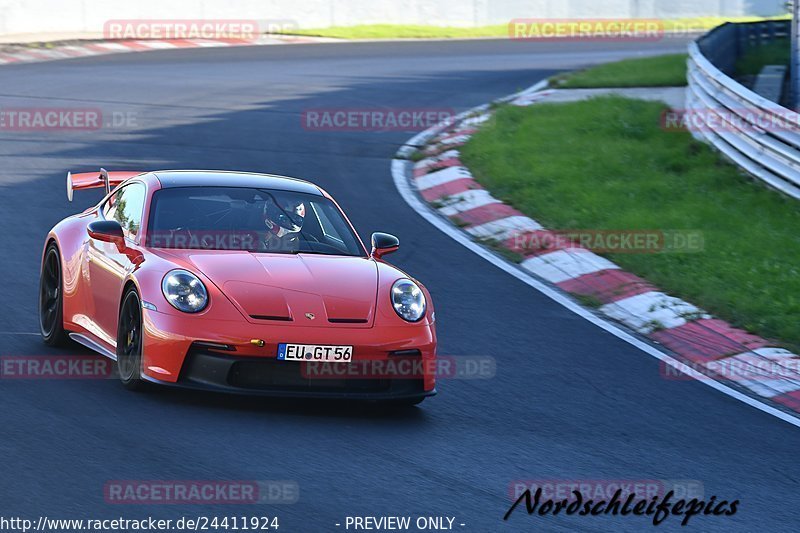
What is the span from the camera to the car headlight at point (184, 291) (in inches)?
263

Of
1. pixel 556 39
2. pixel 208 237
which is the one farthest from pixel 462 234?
pixel 556 39

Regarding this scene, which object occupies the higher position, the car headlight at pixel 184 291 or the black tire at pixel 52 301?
the car headlight at pixel 184 291

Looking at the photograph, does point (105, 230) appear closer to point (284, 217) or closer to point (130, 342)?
point (130, 342)

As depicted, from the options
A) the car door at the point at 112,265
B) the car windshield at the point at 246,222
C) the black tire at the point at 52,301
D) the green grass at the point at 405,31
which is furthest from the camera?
the green grass at the point at 405,31

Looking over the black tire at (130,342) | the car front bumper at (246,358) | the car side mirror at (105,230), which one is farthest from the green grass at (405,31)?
the car front bumper at (246,358)

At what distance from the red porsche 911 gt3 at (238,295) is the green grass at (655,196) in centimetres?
313

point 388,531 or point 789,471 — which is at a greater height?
point 388,531

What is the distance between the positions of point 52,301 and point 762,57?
18545mm

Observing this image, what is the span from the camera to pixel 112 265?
7398 mm

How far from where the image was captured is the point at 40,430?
20.0 feet

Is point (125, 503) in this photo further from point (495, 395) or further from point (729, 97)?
point (729, 97)

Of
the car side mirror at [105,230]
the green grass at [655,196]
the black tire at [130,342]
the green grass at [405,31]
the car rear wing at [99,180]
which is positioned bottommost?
the green grass at [405,31]

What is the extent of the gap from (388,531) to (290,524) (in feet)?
1.18

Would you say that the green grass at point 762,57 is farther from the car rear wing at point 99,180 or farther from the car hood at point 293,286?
the car hood at point 293,286
